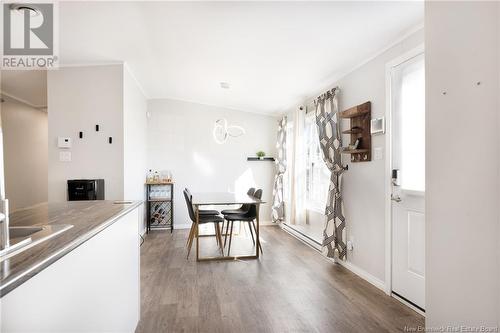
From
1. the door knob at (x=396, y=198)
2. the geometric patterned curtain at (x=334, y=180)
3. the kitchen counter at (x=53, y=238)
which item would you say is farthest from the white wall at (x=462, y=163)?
the geometric patterned curtain at (x=334, y=180)

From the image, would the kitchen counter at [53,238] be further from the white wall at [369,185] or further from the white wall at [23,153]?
the white wall at [23,153]

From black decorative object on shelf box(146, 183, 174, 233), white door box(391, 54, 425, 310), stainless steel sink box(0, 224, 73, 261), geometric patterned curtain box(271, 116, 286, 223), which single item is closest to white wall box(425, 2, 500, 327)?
white door box(391, 54, 425, 310)

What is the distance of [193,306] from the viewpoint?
251 cm

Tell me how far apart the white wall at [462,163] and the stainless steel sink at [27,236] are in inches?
62.5

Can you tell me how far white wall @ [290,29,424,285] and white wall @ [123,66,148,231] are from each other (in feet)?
9.58

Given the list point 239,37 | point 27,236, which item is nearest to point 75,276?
point 27,236

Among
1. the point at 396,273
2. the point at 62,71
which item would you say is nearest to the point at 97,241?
the point at 396,273

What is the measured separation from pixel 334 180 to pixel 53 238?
3039 millimetres

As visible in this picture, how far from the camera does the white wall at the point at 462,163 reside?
1.05m

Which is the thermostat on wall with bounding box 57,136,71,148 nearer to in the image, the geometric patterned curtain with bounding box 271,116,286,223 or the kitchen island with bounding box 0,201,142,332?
the kitchen island with bounding box 0,201,142,332

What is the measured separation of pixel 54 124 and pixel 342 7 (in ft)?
12.2

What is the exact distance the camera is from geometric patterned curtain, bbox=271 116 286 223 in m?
5.84

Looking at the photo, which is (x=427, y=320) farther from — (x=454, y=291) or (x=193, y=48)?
(x=193, y=48)

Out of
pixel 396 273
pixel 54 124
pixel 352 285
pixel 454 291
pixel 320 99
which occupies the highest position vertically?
pixel 320 99
